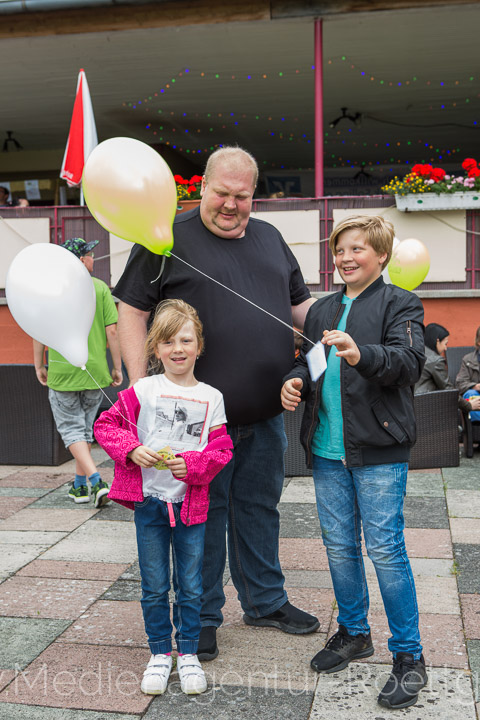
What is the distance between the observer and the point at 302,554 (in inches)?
174

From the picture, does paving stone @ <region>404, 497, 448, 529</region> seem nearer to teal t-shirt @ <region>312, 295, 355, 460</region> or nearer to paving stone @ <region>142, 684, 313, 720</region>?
teal t-shirt @ <region>312, 295, 355, 460</region>

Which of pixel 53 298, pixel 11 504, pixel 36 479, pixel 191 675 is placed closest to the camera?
pixel 191 675

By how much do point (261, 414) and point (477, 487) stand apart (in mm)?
3263

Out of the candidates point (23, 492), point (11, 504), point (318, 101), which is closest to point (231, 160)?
point (11, 504)

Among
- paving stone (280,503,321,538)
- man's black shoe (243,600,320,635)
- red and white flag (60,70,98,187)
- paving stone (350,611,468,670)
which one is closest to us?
paving stone (350,611,468,670)

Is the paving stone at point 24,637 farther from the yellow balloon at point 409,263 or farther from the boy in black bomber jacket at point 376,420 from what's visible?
the yellow balloon at point 409,263

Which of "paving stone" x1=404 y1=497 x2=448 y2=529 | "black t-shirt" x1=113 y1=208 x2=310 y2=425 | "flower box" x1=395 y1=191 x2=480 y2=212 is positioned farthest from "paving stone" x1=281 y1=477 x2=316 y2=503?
"flower box" x1=395 y1=191 x2=480 y2=212

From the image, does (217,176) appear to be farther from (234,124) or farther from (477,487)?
(234,124)

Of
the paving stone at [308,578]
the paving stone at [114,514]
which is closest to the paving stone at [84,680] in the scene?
the paving stone at [308,578]

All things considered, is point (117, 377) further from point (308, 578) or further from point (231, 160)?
point (231, 160)

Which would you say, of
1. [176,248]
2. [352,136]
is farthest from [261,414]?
[352,136]

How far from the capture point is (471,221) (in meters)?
9.59

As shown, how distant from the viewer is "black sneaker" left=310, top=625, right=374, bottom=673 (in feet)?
9.71

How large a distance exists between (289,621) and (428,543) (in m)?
1.49
